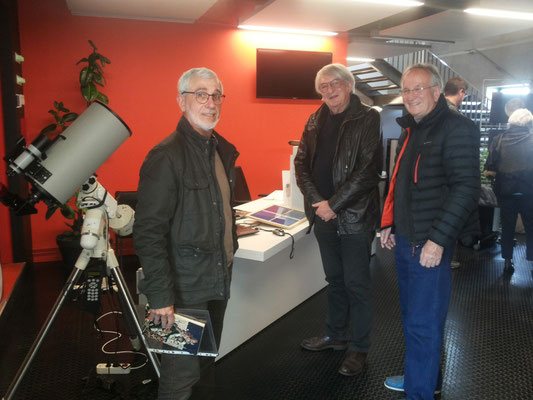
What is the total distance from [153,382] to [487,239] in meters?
4.01

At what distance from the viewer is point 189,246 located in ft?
5.07

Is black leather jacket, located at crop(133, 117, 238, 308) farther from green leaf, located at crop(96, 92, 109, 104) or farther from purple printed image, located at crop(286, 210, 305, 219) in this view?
green leaf, located at crop(96, 92, 109, 104)

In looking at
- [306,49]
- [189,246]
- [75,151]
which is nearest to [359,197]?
[189,246]

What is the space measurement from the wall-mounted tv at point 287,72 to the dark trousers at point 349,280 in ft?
10.0

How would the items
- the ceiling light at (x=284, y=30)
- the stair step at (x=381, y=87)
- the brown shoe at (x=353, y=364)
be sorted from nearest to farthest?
the brown shoe at (x=353, y=364) → the ceiling light at (x=284, y=30) → the stair step at (x=381, y=87)

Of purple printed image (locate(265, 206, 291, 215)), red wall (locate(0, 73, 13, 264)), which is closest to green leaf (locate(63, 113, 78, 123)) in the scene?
red wall (locate(0, 73, 13, 264))

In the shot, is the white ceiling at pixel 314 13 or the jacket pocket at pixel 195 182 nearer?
the jacket pocket at pixel 195 182

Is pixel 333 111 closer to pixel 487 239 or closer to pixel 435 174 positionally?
pixel 435 174

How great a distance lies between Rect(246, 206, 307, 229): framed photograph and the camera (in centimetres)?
252

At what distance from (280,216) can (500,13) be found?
12.4 feet

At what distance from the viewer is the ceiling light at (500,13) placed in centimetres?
452

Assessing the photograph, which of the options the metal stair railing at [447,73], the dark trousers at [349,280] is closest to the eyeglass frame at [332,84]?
the dark trousers at [349,280]

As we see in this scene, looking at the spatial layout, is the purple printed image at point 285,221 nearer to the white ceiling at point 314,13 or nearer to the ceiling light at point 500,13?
the white ceiling at point 314,13

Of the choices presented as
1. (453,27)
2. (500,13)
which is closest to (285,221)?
(500,13)
